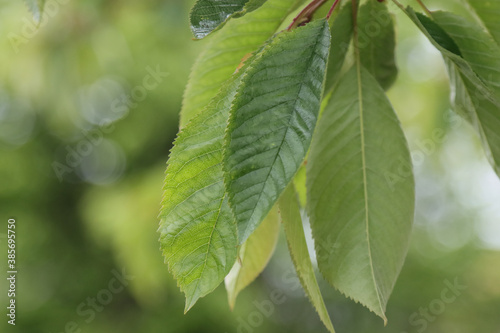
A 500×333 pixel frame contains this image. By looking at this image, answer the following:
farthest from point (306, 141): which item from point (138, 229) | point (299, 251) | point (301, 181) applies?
point (138, 229)

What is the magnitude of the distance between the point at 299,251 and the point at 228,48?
0.69 ft

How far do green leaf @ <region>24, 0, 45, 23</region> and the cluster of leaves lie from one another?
0.15 m

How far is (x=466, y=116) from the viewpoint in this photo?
20.6 inches

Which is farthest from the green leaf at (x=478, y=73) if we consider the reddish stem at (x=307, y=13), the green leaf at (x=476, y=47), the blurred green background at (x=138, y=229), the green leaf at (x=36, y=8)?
the blurred green background at (x=138, y=229)

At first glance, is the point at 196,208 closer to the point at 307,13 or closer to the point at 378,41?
the point at 307,13

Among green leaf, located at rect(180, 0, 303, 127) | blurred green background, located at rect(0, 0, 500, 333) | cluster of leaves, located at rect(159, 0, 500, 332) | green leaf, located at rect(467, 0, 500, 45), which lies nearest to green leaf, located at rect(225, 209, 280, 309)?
cluster of leaves, located at rect(159, 0, 500, 332)

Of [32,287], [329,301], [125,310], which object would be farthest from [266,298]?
[32,287]

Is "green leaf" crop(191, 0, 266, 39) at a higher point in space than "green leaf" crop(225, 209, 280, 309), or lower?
higher

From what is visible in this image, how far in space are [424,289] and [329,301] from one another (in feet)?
2.73

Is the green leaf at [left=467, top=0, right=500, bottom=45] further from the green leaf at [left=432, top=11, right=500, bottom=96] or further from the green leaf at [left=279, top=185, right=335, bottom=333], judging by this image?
the green leaf at [left=279, top=185, right=335, bottom=333]

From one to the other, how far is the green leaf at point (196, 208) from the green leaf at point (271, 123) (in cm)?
4

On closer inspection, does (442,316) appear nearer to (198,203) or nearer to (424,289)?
(424,289)

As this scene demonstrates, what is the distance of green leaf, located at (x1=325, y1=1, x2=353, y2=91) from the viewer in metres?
0.51

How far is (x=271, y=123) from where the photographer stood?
35cm
